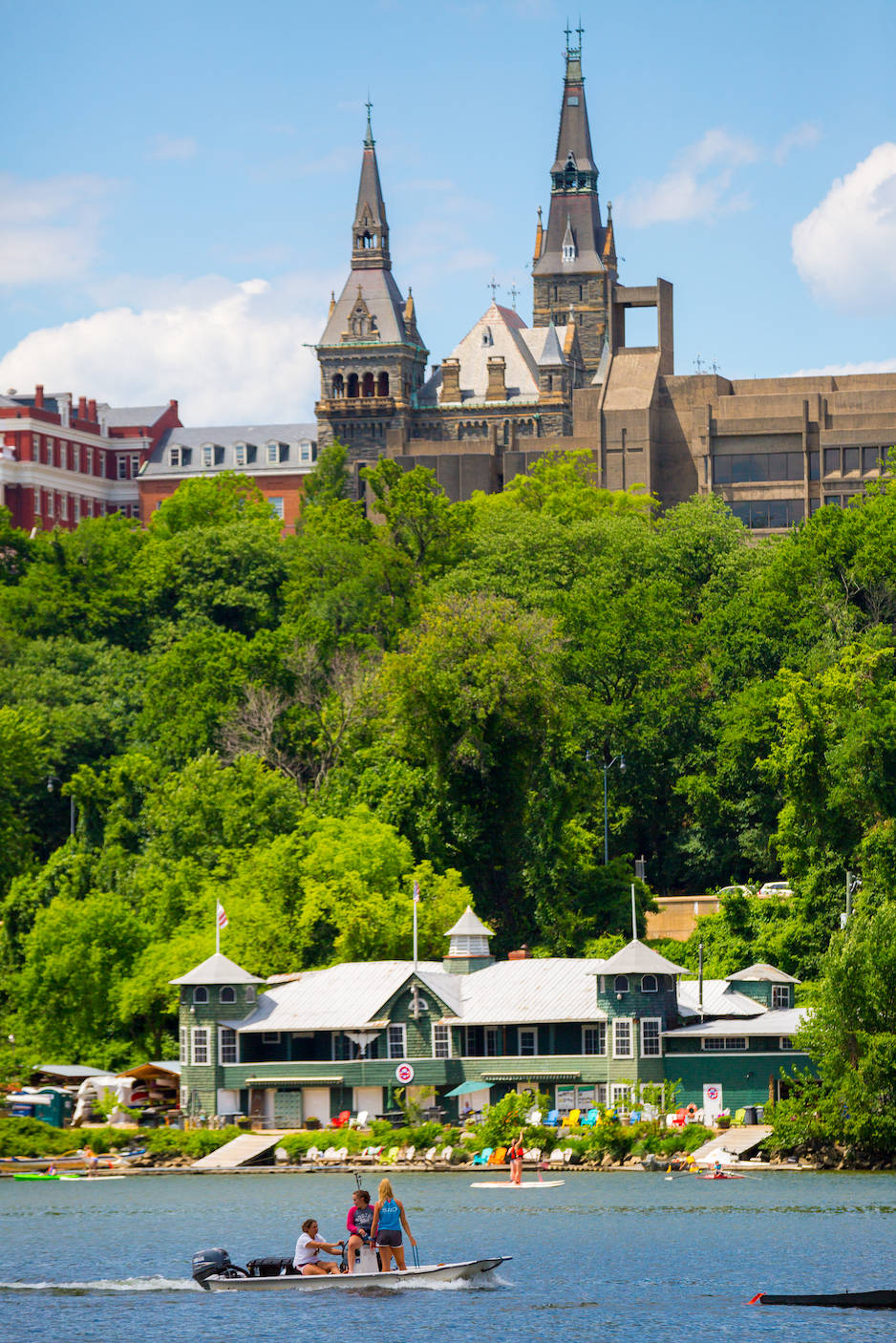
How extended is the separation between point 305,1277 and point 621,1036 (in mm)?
32524

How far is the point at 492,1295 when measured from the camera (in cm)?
5359

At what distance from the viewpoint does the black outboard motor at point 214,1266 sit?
A: 5147 cm

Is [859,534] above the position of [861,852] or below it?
above

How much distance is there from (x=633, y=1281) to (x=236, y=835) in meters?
49.8

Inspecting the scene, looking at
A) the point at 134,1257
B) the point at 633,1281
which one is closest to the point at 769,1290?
the point at 633,1281

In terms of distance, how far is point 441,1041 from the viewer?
277 feet

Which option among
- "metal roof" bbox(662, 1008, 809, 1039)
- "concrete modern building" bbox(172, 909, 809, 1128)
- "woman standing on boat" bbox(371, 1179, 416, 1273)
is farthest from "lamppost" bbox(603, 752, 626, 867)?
"woman standing on boat" bbox(371, 1179, 416, 1273)

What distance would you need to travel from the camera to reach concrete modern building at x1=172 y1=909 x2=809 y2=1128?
267 feet

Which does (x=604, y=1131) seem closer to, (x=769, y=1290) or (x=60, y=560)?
(x=769, y=1290)

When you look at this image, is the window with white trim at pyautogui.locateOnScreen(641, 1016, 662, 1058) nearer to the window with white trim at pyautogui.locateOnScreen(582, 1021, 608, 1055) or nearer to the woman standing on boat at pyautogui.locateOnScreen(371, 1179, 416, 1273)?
the window with white trim at pyautogui.locateOnScreen(582, 1021, 608, 1055)

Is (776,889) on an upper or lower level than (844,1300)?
upper

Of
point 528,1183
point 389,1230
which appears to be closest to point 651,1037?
point 528,1183

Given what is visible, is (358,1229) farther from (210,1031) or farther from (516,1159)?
(210,1031)

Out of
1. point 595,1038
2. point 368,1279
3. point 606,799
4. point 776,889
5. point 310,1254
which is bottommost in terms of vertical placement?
point 368,1279
